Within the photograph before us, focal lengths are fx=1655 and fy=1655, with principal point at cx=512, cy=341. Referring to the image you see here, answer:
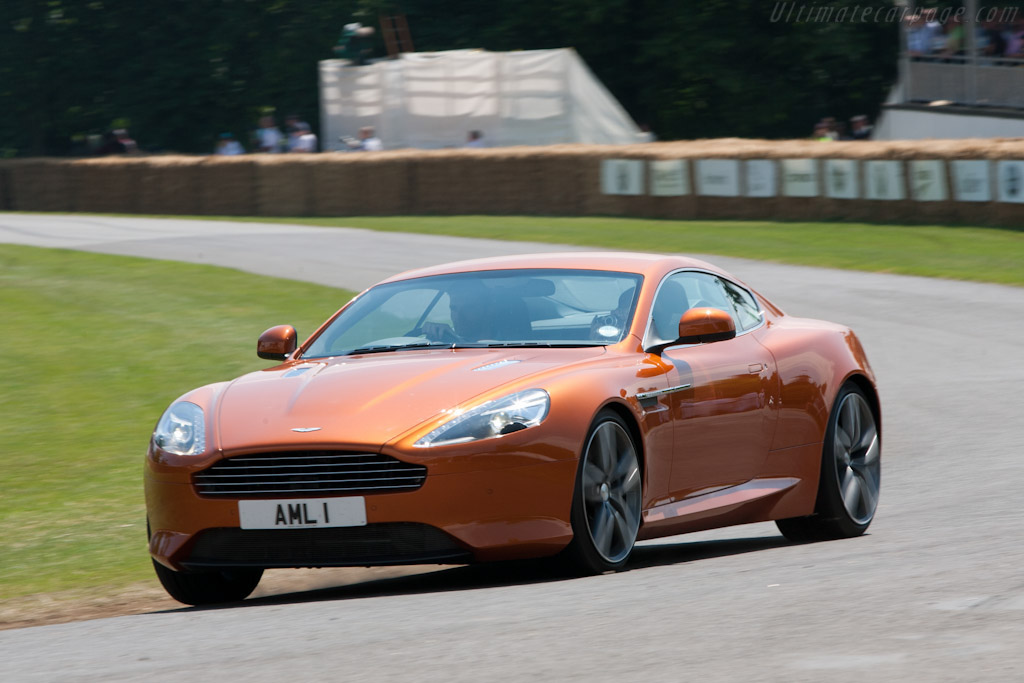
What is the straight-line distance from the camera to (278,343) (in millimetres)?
7520

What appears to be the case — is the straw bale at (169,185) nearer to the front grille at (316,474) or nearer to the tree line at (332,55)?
the tree line at (332,55)

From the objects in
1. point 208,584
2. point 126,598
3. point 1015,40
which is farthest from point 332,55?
point 208,584

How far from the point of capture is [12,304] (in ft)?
59.6

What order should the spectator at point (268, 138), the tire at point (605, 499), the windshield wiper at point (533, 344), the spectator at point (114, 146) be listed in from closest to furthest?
the tire at point (605, 499), the windshield wiper at point (533, 344), the spectator at point (268, 138), the spectator at point (114, 146)

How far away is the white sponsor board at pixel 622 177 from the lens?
3228cm

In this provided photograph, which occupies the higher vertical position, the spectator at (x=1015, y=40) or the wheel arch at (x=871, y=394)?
the wheel arch at (x=871, y=394)

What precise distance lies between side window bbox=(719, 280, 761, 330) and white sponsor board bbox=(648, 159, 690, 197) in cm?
2351

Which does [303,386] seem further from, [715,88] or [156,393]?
[715,88]

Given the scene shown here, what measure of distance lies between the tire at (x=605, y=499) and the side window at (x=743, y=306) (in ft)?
5.07

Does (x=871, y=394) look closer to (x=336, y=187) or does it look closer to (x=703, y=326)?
(x=703, y=326)

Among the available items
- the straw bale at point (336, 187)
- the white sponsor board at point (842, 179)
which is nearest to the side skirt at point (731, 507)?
the white sponsor board at point (842, 179)

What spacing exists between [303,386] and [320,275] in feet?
52.0

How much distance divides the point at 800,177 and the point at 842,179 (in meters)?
0.84

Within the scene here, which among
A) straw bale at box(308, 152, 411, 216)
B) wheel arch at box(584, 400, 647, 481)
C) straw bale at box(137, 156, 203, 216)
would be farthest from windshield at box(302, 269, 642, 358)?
straw bale at box(137, 156, 203, 216)
